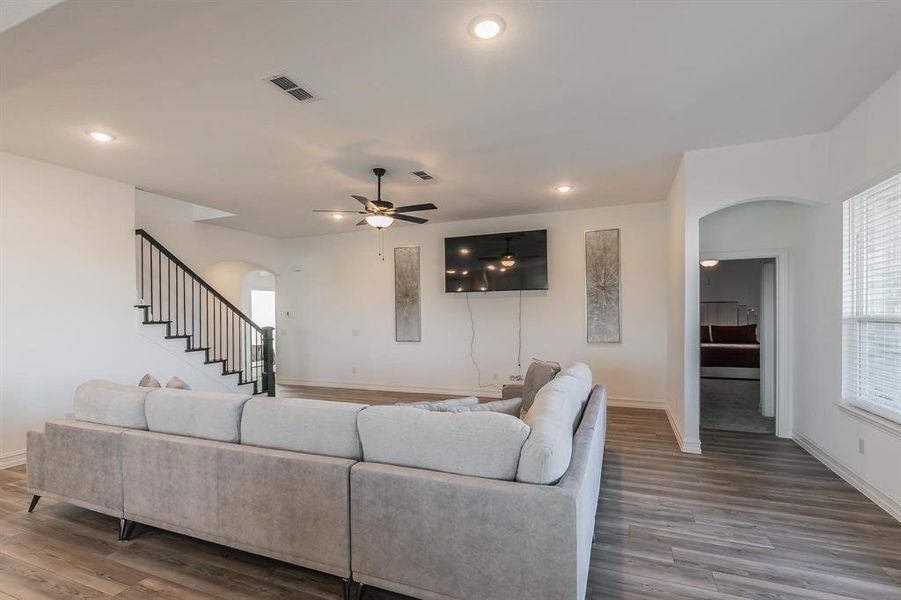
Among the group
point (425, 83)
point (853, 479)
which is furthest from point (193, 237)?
point (853, 479)

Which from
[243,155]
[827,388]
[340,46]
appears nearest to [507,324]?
[827,388]

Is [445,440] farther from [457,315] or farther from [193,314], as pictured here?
[193,314]

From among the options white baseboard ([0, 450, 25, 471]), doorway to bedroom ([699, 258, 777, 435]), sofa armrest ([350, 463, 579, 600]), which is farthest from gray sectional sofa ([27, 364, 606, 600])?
doorway to bedroom ([699, 258, 777, 435])

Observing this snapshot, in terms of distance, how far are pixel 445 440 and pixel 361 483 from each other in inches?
17.5

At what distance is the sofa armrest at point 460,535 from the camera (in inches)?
64.1

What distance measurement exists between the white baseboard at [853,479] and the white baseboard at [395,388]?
3775mm

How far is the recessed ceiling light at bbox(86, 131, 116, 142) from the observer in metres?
3.54

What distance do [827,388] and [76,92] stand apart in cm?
644

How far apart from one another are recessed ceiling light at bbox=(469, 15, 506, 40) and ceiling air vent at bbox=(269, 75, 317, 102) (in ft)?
4.19

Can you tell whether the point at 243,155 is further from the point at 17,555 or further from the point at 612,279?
the point at 612,279

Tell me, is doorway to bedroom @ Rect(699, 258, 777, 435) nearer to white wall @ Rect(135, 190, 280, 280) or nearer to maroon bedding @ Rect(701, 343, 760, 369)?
maroon bedding @ Rect(701, 343, 760, 369)

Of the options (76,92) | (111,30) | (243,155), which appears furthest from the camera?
(243,155)

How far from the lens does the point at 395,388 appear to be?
7457 millimetres

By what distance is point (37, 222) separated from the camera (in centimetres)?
417
